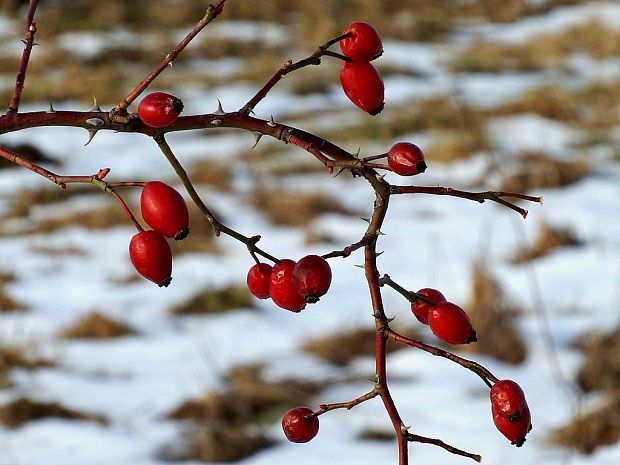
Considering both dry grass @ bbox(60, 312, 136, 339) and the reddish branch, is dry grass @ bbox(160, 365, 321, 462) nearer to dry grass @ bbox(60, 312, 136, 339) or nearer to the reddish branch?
dry grass @ bbox(60, 312, 136, 339)

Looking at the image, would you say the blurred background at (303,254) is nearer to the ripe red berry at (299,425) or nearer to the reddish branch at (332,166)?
the reddish branch at (332,166)

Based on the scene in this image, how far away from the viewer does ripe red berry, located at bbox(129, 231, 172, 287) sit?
825mm

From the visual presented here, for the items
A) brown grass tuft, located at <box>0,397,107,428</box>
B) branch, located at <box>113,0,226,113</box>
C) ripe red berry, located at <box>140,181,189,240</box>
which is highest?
brown grass tuft, located at <box>0,397,107,428</box>

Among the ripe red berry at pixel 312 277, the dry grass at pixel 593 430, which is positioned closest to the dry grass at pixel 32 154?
the dry grass at pixel 593 430

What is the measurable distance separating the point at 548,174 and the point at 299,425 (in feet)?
17.9

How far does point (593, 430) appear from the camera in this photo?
10.4ft

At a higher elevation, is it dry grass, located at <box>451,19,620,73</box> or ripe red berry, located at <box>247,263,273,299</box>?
dry grass, located at <box>451,19,620,73</box>

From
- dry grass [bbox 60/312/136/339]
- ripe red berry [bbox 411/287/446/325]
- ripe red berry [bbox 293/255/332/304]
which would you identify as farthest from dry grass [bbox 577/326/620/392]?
ripe red berry [bbox 293/255/332/304]

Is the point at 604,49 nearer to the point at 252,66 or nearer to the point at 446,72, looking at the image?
the point at 446,72

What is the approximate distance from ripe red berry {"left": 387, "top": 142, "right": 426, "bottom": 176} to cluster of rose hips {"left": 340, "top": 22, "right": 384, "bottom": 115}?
12cm

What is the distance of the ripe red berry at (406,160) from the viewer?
0.75m

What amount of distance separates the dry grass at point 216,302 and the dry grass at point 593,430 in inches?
74.1

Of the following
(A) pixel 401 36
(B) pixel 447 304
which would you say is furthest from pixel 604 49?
(B) pixel 447 304

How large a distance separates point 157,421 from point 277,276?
111 inches
